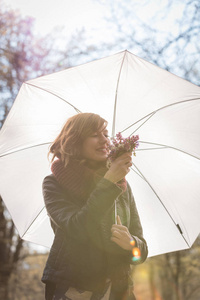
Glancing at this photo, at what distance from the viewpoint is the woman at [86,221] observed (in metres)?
1.48

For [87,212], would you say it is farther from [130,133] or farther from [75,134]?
[130,133]

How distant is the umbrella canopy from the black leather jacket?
703 millimetres

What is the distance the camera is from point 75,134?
1.82 metres

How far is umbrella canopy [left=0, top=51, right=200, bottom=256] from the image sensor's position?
2.06 metres

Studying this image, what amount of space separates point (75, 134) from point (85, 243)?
2.22ft

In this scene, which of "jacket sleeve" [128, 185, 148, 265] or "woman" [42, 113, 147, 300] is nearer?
"woman" [42, 113, 147, 300]

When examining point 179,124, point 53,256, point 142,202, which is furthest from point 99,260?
point 179,124

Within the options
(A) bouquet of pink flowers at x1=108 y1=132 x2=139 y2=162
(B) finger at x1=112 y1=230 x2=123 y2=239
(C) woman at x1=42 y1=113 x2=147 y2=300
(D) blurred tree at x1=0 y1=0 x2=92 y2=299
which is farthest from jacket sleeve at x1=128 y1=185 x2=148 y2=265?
(D) blurred tree at x1=0 y1=0 x2=92 y2=299

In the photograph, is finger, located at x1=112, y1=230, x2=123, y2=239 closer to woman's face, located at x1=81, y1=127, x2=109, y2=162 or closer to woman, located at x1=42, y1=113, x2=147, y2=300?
woman, located at x1=42, y1=113, x2=147, y2=300

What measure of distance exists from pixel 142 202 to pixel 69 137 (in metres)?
0.99

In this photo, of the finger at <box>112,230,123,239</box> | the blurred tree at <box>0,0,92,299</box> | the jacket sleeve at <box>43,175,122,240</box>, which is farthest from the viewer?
the blurred tree at <box>0,0,92,299</box>

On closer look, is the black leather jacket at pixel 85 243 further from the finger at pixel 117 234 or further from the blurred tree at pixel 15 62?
the blurred tree at pixel 15 62

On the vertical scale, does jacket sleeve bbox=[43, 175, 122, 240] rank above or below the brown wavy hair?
below

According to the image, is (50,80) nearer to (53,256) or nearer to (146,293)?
(53,256)
